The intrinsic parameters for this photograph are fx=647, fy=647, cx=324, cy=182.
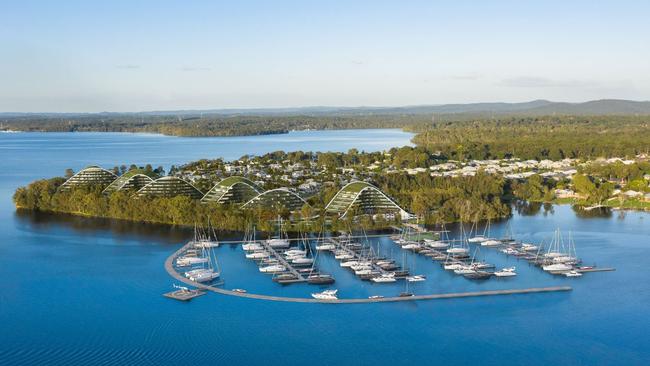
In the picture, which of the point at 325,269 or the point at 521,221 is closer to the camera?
the point at 325,269

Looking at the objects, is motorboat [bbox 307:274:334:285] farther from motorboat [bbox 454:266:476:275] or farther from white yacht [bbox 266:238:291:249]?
motorboat [bbox 454:266:476:275]

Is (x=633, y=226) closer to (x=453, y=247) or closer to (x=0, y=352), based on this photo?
(x=453, y=247)

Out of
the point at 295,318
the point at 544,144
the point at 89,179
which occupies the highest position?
the point at 544,144

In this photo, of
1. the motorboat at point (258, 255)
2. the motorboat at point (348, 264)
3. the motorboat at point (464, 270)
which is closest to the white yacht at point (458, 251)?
the motorboat at point (464, 270)

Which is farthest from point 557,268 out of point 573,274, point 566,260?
point 566,260

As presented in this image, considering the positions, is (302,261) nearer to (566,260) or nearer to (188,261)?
(188,261)

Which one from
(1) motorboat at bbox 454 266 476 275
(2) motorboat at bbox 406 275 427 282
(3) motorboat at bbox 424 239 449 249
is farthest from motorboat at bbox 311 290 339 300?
(3) motorboat at bbox 424 239 449 249

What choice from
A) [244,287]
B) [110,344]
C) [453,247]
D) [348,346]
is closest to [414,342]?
[348,346]
